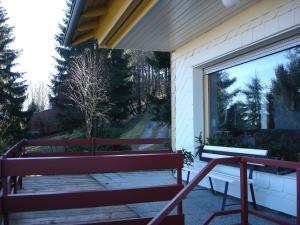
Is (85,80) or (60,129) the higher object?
(85,80)

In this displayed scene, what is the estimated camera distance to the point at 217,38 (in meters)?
6.68

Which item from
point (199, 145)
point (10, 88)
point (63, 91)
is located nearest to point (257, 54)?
point (199, 145)

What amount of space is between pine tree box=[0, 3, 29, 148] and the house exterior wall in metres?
19.2

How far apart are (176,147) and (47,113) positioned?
2324cm

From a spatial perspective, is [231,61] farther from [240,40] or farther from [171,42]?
[171,42]

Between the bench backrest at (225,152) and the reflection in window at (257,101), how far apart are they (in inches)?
7.5

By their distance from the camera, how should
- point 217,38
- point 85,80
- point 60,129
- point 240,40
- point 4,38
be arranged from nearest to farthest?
point 240,40 → point 217,38 → point 85,80 → point 4,38 → point 60,129

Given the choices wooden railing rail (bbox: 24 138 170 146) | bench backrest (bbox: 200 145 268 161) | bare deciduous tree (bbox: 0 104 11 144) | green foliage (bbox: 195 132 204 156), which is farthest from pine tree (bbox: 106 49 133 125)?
bench backrest (bbox: 200 145 268 161)

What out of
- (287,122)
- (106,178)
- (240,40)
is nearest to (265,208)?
(287,122)

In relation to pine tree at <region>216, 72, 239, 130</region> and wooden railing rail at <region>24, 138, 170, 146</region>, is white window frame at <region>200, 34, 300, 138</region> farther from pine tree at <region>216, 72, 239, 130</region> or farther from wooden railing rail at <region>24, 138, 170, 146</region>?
wooden railing rail at <region>24, 138, 170, 146</region>

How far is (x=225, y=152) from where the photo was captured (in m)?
6.58

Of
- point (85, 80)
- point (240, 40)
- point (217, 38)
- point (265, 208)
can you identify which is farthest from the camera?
point (85, 80)

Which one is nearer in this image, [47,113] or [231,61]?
[231,61]

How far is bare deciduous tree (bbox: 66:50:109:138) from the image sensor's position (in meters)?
23.0
